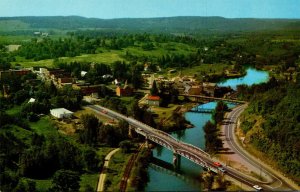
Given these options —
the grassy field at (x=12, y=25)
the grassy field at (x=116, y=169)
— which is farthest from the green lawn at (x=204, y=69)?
the grassy field at (x=12, y=25)

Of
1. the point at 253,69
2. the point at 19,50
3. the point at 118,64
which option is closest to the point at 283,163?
the point at 118,64

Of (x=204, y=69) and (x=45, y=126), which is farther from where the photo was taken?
(x=204, y=69)

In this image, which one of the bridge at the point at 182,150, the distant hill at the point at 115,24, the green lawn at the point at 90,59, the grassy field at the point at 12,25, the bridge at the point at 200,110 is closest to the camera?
the bridge at the point at 182,150

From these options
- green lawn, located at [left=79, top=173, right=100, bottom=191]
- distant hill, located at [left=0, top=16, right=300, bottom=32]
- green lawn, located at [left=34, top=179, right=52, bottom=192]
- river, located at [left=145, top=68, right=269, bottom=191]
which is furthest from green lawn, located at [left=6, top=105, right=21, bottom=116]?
distant hill, located at [left=0, top=16, right=300, bottom=32]

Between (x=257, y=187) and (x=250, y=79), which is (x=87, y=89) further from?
(x=257, y=187)

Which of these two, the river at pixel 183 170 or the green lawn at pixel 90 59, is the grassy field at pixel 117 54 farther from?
the river at pixel 183 170

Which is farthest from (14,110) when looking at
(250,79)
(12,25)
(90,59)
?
(12,25)
